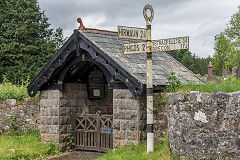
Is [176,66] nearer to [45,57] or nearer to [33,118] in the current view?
[33,118]

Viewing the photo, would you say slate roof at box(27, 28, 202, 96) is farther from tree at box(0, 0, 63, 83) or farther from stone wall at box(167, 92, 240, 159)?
tree at box(0, 0, 63, 83)

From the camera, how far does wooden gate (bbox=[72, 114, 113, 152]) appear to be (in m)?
10.2

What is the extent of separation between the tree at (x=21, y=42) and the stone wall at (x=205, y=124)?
66.4 feet

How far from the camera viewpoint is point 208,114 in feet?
20.8

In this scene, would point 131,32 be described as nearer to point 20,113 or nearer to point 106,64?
point 106,64

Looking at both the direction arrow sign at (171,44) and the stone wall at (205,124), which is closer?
the stone wall at (205,124)

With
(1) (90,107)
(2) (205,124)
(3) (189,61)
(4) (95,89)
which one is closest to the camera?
(2) (205,124)

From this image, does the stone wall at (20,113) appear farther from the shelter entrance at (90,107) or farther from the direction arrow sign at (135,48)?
the direction arrow sign at (135,48)

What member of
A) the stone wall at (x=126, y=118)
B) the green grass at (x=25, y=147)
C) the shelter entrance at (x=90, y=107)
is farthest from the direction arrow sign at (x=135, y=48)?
the green grass at (x=25, y=147)

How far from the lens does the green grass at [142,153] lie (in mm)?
7262

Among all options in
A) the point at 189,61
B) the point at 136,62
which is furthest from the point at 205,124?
the point at 189,61

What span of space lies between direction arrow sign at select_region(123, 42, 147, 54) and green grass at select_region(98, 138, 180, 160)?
211 cm

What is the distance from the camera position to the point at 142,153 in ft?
25.9

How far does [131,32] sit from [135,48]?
403 millimetres
